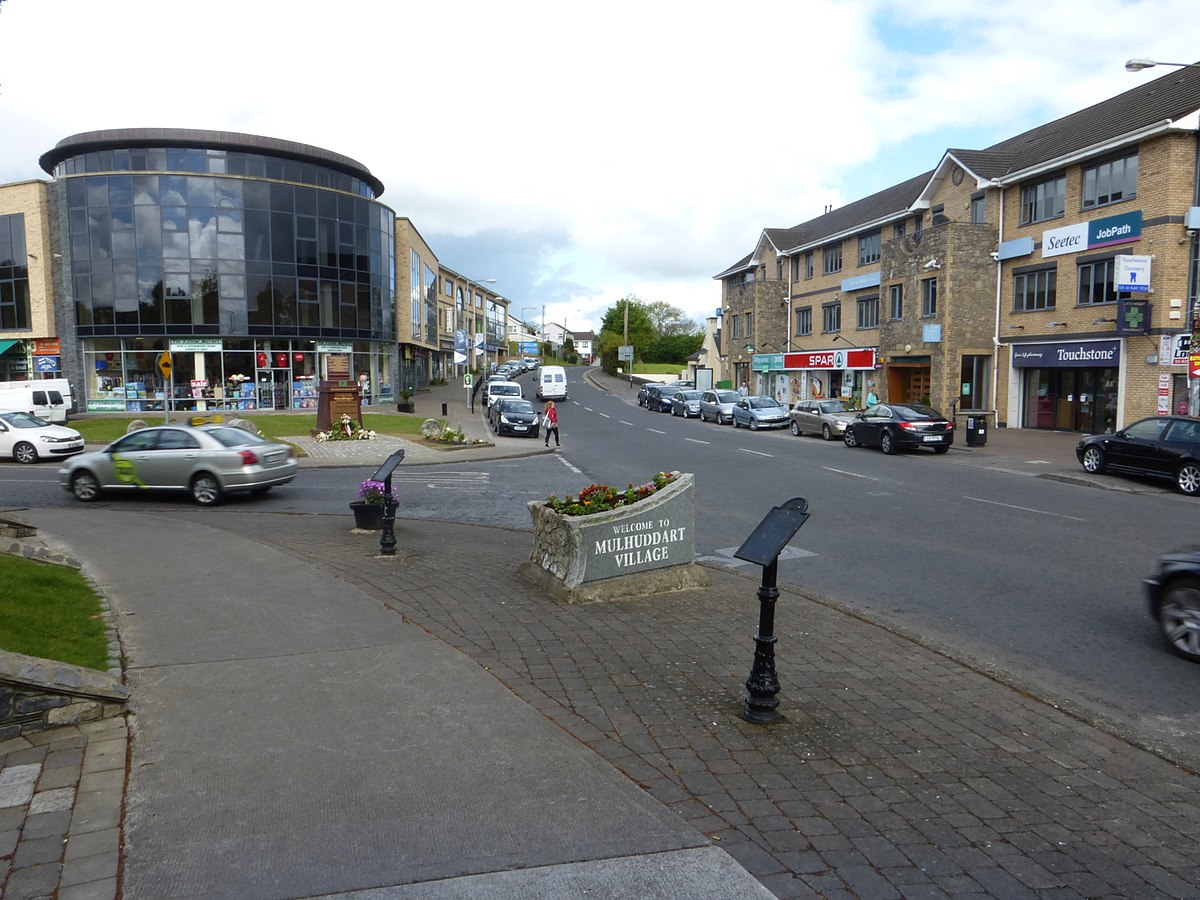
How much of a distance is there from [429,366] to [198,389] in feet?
108

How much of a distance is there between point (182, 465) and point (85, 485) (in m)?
2.09

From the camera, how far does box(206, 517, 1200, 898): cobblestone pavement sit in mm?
3674

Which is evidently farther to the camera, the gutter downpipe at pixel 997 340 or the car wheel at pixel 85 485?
the gutter downpipe at pixel 997 340

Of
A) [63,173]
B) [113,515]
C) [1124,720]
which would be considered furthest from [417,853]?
[63,173]

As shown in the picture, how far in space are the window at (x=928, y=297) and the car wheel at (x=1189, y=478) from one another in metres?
20.2

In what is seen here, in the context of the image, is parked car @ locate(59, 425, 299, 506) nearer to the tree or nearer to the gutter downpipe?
the gutter downpipe

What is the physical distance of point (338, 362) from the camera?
30344 millimetres

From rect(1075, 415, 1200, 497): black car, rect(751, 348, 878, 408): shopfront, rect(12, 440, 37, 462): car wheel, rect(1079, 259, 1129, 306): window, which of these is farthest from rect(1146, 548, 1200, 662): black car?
rect(751, 348, 878, 408): shopfront

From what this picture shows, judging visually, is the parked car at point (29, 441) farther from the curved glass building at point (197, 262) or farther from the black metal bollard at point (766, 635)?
the black metal bollard at point (766, 635)

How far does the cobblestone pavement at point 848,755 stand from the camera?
3674 mm

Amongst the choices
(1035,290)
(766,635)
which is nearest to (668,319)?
(1035,290)

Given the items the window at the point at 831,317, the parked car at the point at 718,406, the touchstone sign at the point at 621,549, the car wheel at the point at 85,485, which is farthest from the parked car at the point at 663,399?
the touchstone sign at the point at 621,549

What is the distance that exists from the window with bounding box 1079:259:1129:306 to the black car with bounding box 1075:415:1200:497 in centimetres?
1116

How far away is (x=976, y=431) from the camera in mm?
26656
